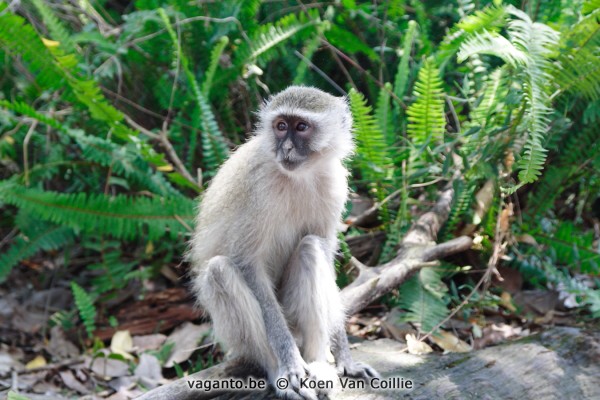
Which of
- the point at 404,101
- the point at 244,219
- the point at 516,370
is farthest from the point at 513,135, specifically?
the point at 244,219

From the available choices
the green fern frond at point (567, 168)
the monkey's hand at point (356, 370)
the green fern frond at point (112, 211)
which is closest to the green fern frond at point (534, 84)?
the green fern frond at point (567, 168)

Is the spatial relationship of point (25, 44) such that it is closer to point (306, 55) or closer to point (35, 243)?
point (35, 243)

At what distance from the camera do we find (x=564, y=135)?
7.03 m

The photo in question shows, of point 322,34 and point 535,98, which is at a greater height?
point 322,34

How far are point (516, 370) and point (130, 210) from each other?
174 inches

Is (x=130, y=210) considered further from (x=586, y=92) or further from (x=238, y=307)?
(x=586, y=92)

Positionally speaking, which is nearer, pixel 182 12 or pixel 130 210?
pixel 130 210

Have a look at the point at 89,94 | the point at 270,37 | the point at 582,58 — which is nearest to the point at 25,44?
the point at 89,94

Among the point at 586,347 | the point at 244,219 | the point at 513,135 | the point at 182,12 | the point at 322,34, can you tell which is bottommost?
the point at 586,347

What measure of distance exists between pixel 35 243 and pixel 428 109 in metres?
4.91

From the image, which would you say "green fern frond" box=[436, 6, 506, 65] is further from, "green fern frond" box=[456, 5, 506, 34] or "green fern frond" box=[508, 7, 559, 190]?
"green fern frond" box=[508, 7, 559, 190]

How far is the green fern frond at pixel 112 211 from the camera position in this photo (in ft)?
22.9

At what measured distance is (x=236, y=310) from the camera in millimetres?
4941

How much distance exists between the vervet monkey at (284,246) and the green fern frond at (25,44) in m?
3.20
